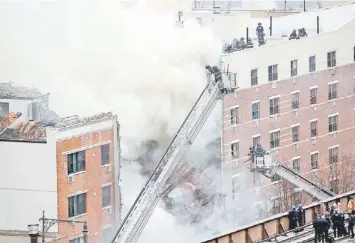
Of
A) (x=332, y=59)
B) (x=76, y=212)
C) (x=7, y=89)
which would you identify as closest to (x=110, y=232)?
(x=76, y=212)

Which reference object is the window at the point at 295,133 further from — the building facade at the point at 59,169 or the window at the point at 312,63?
the building facade at the point at 59,169

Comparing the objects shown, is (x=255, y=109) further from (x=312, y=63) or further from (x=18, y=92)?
(x=18, y=92)

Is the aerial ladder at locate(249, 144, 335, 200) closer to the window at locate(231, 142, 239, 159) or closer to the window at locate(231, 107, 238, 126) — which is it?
the window at locate(231, 142, 239, 159)

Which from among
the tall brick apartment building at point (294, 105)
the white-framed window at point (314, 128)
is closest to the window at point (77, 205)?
the tall brick apartment building at point (294, 105)

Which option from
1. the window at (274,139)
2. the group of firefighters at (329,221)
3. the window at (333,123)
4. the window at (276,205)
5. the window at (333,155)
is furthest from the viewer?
the window at (333,155)

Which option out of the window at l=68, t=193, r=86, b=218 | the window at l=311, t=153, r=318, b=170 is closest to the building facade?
the window at l=68, t=193, r=86, b=218

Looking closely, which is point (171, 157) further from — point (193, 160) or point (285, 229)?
point (285, 229)
